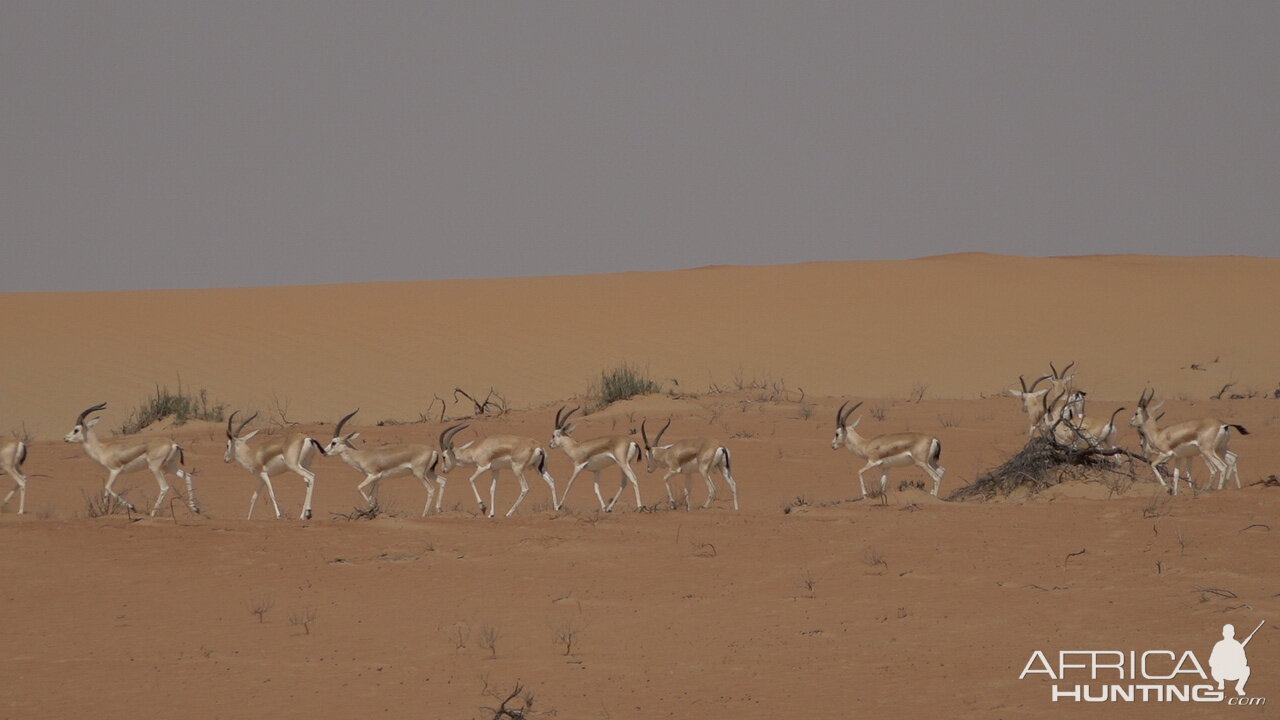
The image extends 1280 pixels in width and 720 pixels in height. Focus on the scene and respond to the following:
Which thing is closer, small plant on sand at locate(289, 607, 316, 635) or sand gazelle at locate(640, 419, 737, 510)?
small plant on sand at locate(289, 607, 316, 635)

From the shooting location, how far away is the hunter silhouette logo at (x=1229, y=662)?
7906mm

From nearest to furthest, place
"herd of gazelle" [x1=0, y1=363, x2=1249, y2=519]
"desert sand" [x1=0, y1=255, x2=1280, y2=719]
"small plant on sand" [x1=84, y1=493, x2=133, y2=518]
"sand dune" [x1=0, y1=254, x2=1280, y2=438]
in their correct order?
1. "desert sand" [x1=0, y1=255, x2=1280, y2=719]
2. "small plant on sand" [x1=84, y1=493, x2=133, y2=518]
3. "herd of gazelle" [x1=0, y1=363, x2=1249, y2=519]
4. "sand dune" [x1=0, y1=254, x2=1280, y2=438]

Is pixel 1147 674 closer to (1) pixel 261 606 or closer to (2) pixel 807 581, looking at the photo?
(2) pixel 807 581

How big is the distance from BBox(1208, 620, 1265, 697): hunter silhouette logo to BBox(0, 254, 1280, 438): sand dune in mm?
25490

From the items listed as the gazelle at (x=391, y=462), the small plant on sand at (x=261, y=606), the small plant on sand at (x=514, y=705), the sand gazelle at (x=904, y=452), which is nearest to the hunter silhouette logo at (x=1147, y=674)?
the small plant on sand at (x=514, y=705)

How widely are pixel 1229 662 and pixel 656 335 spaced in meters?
37.2

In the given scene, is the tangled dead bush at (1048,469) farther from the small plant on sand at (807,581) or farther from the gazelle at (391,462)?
the gazelle at (391,462)

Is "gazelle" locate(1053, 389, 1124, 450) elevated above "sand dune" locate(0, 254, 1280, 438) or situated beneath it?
situated beneath

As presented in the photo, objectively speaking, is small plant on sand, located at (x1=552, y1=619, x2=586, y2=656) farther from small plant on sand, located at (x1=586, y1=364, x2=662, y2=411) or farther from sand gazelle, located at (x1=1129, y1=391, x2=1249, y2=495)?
small plant on sand, located at (x1=586, y1=364, x2=662, y2=411)

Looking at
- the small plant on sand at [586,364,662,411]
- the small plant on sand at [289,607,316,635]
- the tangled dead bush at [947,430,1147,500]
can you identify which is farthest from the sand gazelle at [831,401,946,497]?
the small plant on sand at [586,364,662,411]

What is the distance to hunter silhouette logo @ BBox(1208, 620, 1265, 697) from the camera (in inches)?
311

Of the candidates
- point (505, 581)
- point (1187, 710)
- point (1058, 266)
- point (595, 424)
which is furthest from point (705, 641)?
point (1058, 266)

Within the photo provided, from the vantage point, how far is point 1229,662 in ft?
26.7

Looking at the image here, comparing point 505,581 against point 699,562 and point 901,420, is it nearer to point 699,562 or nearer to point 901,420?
point 699,562
